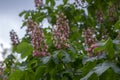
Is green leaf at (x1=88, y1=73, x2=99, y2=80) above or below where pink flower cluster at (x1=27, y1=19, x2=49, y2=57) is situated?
below

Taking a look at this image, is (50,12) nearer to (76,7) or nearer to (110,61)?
(76,7)

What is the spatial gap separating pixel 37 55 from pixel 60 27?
0.33m

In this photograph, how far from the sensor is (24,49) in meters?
3.54

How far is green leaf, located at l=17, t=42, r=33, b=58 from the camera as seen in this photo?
11.5ft

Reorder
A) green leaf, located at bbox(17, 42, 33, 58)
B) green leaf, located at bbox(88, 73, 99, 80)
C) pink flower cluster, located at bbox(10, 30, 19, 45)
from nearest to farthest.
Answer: green leaf, located at bbox(88, 73, 99, 80), green leaf, located at bbox(17, 42, 33, 58), pink flower cluster, located at bbox(10, 30, 19, 45)

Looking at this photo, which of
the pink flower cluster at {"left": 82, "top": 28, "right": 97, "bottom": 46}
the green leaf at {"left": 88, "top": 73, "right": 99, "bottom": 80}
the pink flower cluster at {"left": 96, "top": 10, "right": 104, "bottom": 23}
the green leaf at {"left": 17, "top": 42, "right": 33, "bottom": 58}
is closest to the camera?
the green leaf at {"left": 88, "top": 73, "right": 99, "bottom": 80}

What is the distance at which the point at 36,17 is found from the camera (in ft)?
15.9

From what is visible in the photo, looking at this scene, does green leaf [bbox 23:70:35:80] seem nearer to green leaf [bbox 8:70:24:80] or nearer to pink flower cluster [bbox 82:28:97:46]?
green leaf [bbox 8:70:24:80]

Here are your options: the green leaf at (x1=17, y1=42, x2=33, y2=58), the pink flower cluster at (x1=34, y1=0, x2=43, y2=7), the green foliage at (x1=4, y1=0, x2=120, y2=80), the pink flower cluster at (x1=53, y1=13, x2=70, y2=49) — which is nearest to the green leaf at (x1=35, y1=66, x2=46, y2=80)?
the green foliage at (x1=4, y1=0, x2=120, y2=80)

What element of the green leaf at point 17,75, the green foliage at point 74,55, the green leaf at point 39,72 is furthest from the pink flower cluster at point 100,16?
the green leaf at point 17,75

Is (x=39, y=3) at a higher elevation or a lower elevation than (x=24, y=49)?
higher

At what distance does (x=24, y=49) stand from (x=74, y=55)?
0.53m

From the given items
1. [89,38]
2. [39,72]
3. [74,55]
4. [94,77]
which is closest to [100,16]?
[74,55]

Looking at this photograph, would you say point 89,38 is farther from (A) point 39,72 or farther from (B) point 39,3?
(B) point 39,3
